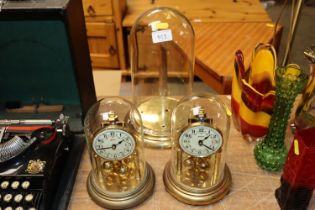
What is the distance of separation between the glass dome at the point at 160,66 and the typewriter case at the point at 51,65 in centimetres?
19

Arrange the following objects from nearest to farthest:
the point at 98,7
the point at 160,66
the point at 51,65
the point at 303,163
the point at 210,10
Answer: the point at 303,163 < the point at 51,65 < the point at 160,66 < the point at 98,7 < the point at 210,10

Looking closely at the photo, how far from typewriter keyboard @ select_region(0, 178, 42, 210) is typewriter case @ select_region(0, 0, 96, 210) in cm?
2

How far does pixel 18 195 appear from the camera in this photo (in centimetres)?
75

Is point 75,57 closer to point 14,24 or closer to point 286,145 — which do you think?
point 14,24

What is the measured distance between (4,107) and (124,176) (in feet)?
1.52

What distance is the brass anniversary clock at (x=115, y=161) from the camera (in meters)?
0.77

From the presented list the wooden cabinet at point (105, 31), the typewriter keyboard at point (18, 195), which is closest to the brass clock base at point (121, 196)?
the typewriter keyboard at point (18, 195)

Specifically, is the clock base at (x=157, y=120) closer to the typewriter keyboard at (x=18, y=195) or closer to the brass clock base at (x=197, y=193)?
the brass clock base at (x=197, y=193)

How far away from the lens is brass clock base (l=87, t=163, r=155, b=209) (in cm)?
79

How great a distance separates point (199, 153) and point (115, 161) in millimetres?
208

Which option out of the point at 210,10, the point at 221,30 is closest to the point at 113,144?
the point at 221,30

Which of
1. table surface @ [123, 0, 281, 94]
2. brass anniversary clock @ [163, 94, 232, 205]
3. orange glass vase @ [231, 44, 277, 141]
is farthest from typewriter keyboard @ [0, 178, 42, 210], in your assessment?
table surface @ [123, 0, 281, 94]

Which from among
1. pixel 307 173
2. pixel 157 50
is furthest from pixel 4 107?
pixel 307 173

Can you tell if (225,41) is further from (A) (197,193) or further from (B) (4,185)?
(B) (4,185)
